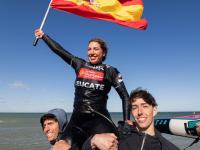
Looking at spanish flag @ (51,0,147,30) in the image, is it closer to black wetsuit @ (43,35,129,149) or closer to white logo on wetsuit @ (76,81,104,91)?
black wetsuit @ (43,35,129,149)

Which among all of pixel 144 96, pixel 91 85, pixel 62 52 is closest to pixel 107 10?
pixel 62 52

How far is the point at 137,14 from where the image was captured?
8289mm

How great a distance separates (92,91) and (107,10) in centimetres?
267

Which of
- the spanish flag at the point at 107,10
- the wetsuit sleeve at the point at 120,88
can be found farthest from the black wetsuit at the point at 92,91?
the spanish flag at the point at 107,10

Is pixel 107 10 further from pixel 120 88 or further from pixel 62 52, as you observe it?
pixel 120 88

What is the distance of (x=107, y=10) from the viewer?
27.1 feet

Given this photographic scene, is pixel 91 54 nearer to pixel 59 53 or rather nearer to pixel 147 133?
pixel 59 53

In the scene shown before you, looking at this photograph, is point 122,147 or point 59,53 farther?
point 59,53

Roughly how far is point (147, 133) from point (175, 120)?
3156 millimetres

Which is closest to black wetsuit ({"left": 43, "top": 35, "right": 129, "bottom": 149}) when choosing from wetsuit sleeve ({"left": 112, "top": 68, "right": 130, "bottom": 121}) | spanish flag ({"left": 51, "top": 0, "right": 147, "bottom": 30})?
wetsuit sleeve ({"left": 112, "top": 68, "right": 130, "bottom": 121})

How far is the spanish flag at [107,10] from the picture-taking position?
26.5 feet

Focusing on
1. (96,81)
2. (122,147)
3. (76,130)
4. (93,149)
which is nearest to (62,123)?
(76,130)

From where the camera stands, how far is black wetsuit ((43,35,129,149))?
6.18m

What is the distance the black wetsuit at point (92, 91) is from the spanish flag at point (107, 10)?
1827mm
